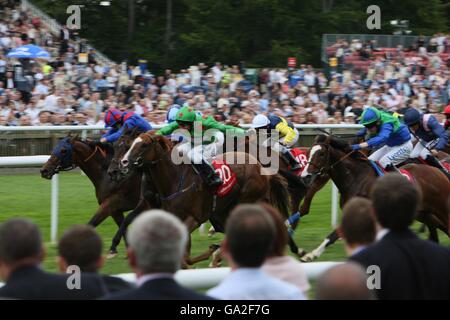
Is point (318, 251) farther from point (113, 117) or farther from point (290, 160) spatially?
point (113, 117)

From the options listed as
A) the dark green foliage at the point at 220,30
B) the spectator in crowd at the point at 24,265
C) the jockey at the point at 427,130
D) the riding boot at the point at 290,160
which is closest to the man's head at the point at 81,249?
the spectator in crowd at the point at 24,265

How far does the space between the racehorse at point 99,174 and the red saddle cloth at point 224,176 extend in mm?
959

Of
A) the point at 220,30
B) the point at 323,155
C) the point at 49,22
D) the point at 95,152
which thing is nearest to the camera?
the point at 323,155

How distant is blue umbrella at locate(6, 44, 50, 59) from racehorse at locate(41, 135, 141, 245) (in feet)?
26.3

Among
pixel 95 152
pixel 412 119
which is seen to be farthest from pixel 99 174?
pixel 412 119

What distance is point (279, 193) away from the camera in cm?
930

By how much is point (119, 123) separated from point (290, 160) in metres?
1.94

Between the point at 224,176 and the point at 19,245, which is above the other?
the point at 19,245

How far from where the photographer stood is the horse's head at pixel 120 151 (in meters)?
8.32

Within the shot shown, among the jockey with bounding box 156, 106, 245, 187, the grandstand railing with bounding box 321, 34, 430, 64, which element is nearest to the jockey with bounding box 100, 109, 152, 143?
the jockey with bounding box 156, 106, 245, 187

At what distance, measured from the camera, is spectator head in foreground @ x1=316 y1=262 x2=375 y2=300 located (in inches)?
111

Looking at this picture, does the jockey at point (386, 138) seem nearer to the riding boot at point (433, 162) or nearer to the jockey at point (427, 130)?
the riding boot at point (433, 162)

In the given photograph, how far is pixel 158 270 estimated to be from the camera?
304 centimetres
